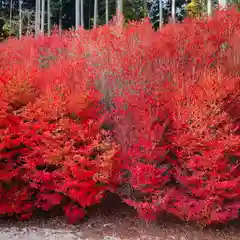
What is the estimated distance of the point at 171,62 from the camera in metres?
6.85

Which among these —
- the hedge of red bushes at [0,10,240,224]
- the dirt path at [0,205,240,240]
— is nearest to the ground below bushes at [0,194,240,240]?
the dirt path at [0,205,240,240]

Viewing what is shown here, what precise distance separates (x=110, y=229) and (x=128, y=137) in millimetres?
1437

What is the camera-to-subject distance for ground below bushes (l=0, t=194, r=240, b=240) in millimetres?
6145

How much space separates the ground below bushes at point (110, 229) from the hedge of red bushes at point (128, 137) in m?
0.19

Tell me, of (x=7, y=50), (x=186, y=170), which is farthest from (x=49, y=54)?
(x=186, y=170)

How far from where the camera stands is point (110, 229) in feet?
21.0

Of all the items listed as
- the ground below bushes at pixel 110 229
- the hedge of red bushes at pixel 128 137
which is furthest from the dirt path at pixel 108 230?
the hedge of red bushes at pixel 128 137

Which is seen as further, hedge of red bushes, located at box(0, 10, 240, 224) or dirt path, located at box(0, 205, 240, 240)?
dirt path, located at box(0, 205, 240, 240)

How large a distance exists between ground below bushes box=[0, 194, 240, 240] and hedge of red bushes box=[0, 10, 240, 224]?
0.63 ft

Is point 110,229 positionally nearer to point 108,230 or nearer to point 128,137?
point 108,230

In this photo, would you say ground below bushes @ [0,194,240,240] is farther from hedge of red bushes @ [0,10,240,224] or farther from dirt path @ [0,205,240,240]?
hedge of red bushes @ [0,10,240,224]

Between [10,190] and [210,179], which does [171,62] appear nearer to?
[210,179]

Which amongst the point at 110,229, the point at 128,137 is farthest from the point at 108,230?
the point at 128,137

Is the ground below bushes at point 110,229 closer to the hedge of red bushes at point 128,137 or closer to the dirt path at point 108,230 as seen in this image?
the dirt path at point 108,230
